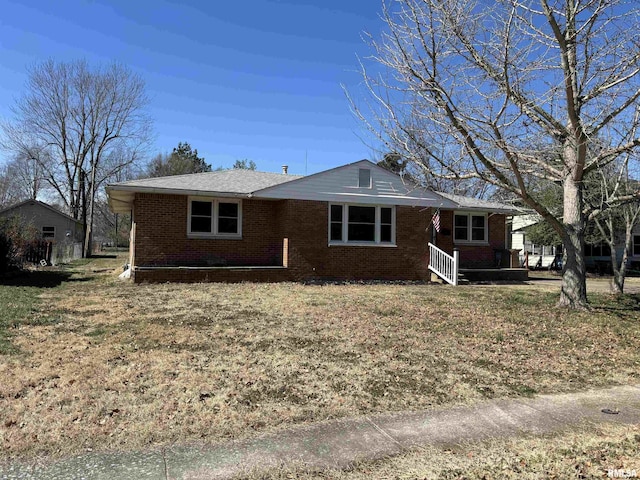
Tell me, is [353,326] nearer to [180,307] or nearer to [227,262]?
[180,307]

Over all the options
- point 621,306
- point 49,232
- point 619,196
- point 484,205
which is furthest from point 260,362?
point 49,232

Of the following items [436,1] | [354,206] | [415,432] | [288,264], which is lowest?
[415,432]

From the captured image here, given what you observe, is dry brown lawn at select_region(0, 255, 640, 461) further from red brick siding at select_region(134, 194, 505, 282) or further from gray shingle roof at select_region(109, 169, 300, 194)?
gray shingle roof at select_region(109, 169, 300, 194)

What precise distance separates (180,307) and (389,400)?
235 inches

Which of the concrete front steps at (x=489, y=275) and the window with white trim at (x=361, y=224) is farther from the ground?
the window with white trim at (x=361, y=224)

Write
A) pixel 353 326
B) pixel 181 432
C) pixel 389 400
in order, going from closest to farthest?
pixel 181 432 < pixel 389 400 < pixel 353 326

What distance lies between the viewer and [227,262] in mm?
15531

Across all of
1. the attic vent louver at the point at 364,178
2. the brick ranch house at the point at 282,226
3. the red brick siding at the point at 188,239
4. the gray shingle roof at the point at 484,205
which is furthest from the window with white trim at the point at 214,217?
the gray shingle roof at the point at 484,205

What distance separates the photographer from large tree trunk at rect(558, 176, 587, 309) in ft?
33.9

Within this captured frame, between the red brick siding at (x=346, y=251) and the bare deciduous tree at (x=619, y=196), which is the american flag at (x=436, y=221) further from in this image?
the bare deciduous tree at (x=619, y=196)

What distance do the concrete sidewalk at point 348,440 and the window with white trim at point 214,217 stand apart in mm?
11915

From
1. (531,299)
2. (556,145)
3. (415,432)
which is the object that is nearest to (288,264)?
(531,299)

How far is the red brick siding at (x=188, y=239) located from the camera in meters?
14.6

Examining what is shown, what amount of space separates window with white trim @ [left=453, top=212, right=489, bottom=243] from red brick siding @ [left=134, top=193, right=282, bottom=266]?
26.5ft
